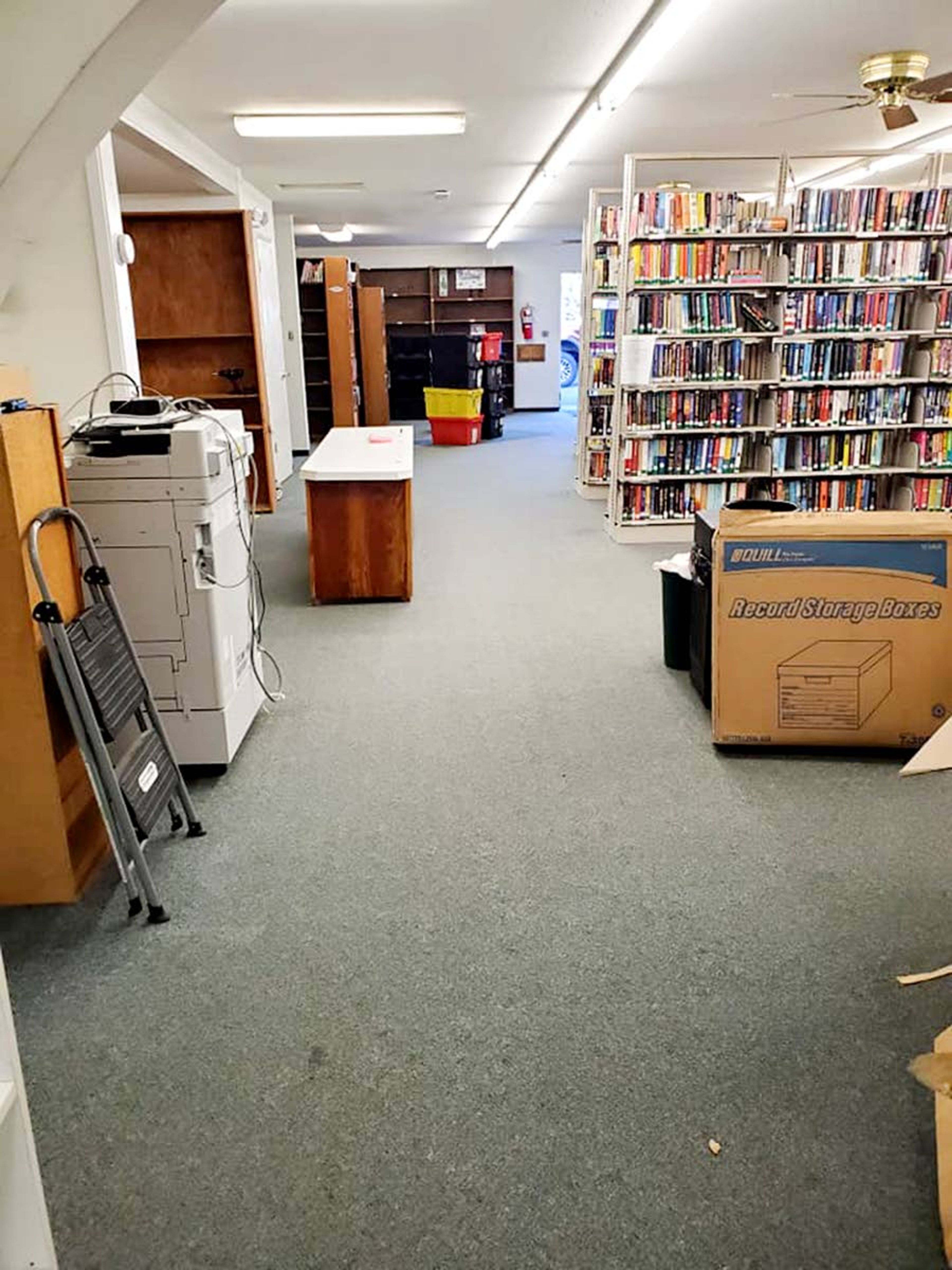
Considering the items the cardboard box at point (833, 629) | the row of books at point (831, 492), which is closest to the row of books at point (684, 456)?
the row of books at point (831, 492)

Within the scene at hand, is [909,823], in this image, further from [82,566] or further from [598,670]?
[82,566]

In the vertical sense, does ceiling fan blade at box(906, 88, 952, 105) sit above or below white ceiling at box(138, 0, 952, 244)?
below

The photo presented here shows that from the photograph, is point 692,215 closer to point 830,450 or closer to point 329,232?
point 830,450

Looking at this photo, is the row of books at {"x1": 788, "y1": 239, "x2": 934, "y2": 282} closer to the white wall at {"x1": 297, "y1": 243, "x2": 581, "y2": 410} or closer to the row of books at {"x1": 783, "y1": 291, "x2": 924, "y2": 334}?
the row of books at {"x1": 783, "y1": 291, "x2": 924, "y2": 334}

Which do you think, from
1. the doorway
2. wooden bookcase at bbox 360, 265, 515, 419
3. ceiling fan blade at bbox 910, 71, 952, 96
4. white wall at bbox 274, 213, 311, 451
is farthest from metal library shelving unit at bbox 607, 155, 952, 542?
the doorway

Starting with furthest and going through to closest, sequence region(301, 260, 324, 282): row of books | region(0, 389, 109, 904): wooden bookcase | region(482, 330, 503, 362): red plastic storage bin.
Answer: region(482, 330, 503, 362): red plastic storage bin < region(301, 260, 324, 282): row of books < region(0, 389, 109, 904): wooden bookcase

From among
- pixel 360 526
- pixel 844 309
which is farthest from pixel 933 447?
pixel 360 526

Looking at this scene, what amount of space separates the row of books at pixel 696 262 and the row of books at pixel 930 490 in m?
1.71

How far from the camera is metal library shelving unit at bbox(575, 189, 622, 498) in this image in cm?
726

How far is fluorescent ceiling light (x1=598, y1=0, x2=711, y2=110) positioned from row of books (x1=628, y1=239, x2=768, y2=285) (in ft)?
2.66

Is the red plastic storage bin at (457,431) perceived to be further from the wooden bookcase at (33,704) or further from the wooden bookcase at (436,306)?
the wooden bookcase at (33,704)

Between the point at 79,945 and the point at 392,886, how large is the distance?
78cm

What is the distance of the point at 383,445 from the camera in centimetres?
553

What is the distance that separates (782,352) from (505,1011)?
4.92 metres
